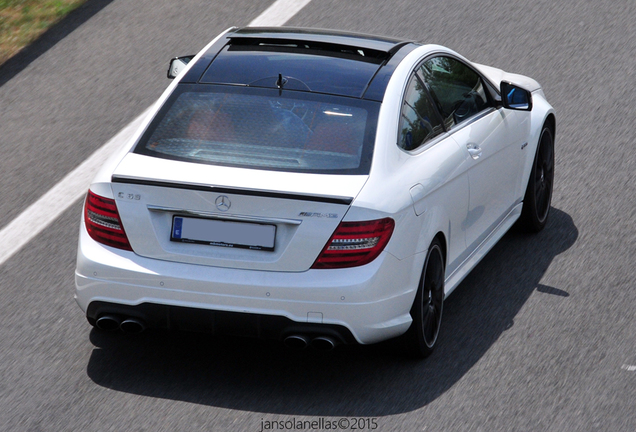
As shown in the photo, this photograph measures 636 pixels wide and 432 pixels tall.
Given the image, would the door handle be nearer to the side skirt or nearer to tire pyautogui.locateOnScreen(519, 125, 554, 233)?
the side skirt

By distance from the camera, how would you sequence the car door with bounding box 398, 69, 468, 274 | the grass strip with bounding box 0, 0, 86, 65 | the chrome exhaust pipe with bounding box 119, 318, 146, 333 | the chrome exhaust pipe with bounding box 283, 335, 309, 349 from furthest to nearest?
the grass strip with bounding box 0, 0, 86, 65 → the car door with bounding box 398, 69, 468, 274 → the chrome exhaust pipe with bounding box 119, 318, 146, 333 → the chrome exhaust pipe with bounding box 283, 335, 309, 349

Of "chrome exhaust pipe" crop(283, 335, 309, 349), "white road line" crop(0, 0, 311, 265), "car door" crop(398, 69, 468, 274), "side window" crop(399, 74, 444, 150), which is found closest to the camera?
"chrome exhaust pipe" crop(283, 335, 309, 349)

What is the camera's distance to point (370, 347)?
5.59m

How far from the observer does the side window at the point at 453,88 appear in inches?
235

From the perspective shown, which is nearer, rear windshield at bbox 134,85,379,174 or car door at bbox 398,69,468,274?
rear windshield at bbox 134,85,379,174

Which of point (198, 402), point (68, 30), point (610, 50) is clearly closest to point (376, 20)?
point (610, 50)

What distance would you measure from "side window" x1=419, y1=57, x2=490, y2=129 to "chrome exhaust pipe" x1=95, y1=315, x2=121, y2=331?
225 cm

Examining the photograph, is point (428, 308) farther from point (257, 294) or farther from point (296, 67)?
point (296, 67)

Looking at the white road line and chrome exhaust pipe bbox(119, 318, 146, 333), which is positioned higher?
chrome exhaust pipe bbox(119, 318, 146, 333)

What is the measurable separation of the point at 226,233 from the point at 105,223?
656 mm

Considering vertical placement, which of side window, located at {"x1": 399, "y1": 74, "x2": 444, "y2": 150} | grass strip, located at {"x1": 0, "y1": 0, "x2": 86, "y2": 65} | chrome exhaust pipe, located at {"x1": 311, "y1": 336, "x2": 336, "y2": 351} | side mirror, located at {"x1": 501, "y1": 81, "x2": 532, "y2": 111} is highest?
side window, located at {"x1": 399, "y1": 74, "x2": 444, "y2": 150}

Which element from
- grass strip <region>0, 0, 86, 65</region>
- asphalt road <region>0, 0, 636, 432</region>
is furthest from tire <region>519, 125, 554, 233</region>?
grass strip <region>0, 0, 86, 65</region>

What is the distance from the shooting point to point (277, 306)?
478 centimetres

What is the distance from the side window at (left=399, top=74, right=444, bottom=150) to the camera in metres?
5.38
